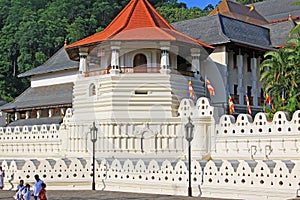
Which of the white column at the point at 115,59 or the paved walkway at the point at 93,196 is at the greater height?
the white column at the point at 115,59


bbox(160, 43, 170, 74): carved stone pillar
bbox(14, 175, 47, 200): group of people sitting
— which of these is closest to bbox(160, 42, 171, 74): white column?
bbox(160, 43, 170, 74): carved stone pillar

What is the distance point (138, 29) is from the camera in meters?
26.2

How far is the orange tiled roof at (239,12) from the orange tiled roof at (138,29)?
71.7 feet

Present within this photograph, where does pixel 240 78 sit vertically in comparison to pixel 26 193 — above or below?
above

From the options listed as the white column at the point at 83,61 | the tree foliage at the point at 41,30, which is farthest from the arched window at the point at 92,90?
the tree foliage at the point at 41,30

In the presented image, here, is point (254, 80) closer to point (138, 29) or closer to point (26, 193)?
point (138, 29)

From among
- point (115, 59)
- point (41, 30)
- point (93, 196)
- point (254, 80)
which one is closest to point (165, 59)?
point (115, 59)

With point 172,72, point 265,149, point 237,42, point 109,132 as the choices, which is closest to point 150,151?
point 109,132

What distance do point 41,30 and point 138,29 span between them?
154 ft

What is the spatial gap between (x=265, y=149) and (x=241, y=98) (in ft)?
47.9

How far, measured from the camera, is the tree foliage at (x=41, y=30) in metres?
67.4

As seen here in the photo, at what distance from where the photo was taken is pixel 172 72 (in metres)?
25.2

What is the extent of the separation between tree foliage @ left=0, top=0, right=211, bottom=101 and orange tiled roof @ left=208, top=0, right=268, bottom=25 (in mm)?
17807

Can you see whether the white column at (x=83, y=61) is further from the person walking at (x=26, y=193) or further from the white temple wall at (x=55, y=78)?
the white temple wall at (x=55, y=78)
